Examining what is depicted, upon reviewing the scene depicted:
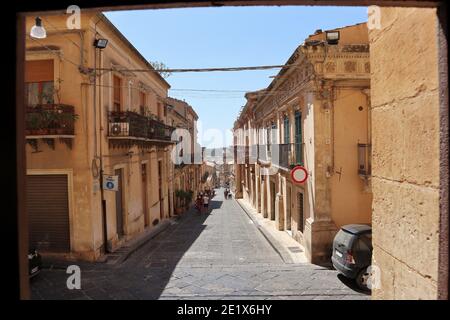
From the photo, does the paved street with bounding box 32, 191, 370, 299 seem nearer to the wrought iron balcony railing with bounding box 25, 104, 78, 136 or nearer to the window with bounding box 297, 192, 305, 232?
the window with bounding box 297, 192, 305, 232

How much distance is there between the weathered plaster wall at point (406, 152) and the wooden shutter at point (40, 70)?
10.3 m

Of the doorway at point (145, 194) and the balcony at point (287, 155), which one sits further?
the doorway at point (145, 194)

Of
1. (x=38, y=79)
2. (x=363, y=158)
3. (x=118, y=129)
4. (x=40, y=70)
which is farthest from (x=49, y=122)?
(x=363, y=158)

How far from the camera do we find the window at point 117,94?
12.6 meters

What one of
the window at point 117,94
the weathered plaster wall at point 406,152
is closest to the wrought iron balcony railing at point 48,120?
the window at point 117,94

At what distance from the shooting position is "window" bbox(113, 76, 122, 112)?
12.6 meters

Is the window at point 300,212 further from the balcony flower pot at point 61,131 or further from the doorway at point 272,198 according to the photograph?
the balcony flower pot at point 61,131

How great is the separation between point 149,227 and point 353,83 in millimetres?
12225

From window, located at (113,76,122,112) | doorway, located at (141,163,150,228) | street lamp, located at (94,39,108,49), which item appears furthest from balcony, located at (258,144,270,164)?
street lamp, located at (94,39,108,49)

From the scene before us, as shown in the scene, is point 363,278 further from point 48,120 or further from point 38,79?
point 38,79

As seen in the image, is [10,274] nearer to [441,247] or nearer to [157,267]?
[441,247]

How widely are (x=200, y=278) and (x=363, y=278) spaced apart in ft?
12.9

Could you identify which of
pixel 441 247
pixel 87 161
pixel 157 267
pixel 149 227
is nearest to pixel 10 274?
pixel 441 247

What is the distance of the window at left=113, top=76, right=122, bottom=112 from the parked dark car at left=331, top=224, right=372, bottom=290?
31.4ft
